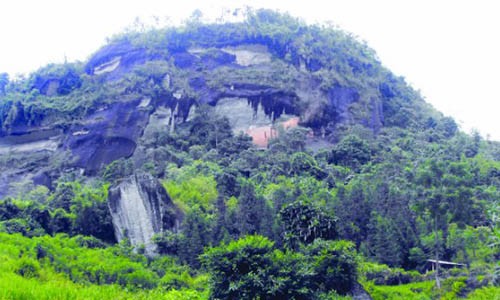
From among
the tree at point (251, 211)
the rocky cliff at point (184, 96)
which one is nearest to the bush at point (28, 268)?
the tree at point (251, 211)

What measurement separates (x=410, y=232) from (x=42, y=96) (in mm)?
35073

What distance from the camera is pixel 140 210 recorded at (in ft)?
91.5

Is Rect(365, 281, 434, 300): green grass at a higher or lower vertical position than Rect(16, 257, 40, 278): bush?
lower

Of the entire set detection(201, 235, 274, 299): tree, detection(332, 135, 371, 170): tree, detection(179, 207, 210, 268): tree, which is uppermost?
detection(201, 235, 274, 299): tree

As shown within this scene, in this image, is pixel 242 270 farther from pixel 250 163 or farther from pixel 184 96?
pixel 184 96

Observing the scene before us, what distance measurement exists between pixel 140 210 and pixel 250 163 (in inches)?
498

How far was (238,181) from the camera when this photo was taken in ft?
109

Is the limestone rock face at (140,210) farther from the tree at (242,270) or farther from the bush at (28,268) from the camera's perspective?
the tree at (242,270)

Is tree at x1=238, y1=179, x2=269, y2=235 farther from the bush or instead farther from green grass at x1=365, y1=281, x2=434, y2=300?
the bush

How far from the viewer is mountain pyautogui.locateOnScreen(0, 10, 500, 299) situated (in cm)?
2247

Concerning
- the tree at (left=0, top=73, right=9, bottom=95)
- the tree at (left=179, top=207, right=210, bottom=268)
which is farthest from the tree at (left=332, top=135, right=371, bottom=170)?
the tree at (left=0, top=73, right=9, bottom=95)

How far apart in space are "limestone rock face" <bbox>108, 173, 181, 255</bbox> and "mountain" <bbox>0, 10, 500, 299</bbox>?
0.22 ft

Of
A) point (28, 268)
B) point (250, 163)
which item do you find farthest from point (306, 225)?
point (250, 163)

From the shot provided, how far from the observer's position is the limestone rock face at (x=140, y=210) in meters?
27.6
